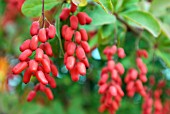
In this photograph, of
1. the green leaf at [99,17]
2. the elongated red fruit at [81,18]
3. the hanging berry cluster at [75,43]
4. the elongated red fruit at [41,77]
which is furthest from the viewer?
the green leaf at [99,17]

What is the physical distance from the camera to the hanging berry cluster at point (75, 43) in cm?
167

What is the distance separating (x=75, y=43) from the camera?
173 centimetres

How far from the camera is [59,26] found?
185 centimetres

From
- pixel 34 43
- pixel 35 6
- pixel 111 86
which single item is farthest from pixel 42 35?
pixel 111 86

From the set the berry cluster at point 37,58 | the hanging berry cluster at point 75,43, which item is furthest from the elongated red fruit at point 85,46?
the berry cluster at point 37,58

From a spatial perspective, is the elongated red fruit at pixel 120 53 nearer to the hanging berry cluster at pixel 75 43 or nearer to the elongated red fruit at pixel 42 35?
the hanging berry cluster at pixel 75 43

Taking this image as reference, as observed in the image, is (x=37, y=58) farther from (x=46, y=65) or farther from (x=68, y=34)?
(x=68, y=34)

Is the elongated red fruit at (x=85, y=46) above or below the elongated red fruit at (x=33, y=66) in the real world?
below

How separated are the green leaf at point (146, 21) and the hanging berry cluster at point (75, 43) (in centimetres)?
27

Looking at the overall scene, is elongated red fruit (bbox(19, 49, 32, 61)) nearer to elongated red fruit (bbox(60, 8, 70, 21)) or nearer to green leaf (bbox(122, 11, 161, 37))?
elongated red fruit (bbox(60, 8, 70, 21))

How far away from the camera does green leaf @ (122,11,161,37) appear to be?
6.51 feet

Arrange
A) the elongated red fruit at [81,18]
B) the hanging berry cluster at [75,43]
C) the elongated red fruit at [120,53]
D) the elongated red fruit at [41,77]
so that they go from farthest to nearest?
the elongated red fruit at [120,53] < the elongated red fruit at [81,18] < the hanging berry cluster at [75,43] < the elongated red fruit at [41,77]

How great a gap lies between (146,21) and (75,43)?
0.42 m

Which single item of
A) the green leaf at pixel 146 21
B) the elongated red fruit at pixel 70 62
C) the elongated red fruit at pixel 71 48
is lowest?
the green leaf at pixel 146 21
